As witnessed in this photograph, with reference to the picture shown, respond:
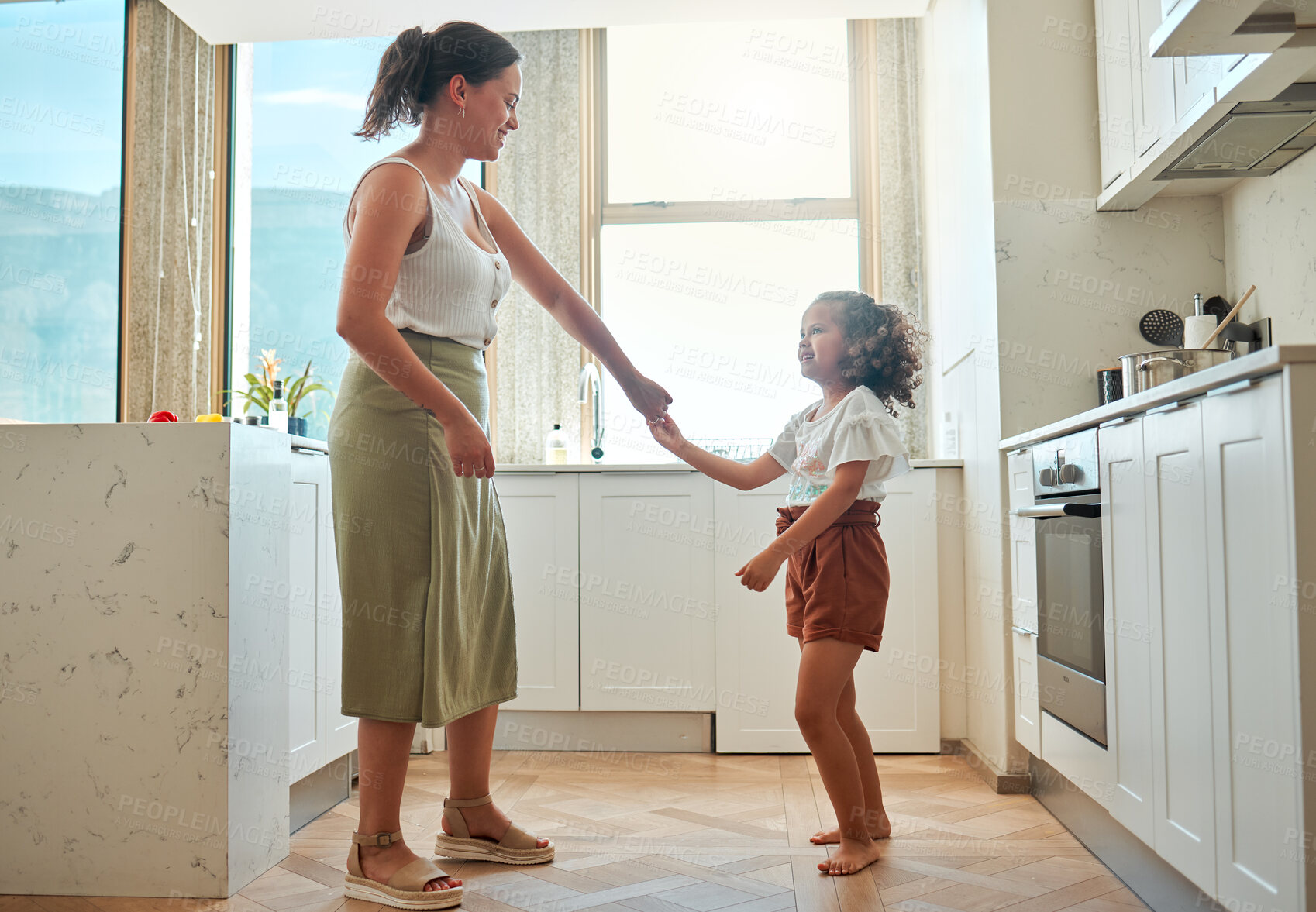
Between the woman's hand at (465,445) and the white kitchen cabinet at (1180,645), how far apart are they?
3.25ft

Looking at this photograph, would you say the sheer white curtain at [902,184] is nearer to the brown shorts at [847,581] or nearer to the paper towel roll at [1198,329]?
the paper towel roll at [1198,329]

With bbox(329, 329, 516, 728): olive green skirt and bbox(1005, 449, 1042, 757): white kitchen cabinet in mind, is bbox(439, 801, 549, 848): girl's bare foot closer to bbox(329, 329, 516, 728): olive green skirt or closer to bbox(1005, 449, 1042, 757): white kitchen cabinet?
bbox(329, 329, 516, 728): olive green skirt

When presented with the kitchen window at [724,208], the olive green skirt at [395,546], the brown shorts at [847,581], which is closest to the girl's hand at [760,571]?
the brown shorts at [847,581]

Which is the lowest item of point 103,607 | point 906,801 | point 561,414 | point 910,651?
point 906,801

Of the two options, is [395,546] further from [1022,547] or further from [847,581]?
[1022,547]

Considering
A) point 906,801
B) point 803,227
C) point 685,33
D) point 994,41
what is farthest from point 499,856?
point 685,33

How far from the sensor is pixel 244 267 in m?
3.69

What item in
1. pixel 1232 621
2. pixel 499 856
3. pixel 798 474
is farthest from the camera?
pixel 798 474

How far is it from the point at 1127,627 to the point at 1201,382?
0.49 metres

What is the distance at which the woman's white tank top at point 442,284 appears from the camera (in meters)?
1.59

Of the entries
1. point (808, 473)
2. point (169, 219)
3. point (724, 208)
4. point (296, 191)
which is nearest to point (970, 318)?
point (808, 473)

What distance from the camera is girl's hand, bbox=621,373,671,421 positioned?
195 centimetres

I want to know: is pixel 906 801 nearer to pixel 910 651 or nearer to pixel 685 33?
pixel 910 651

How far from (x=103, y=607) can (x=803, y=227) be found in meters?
2.68
